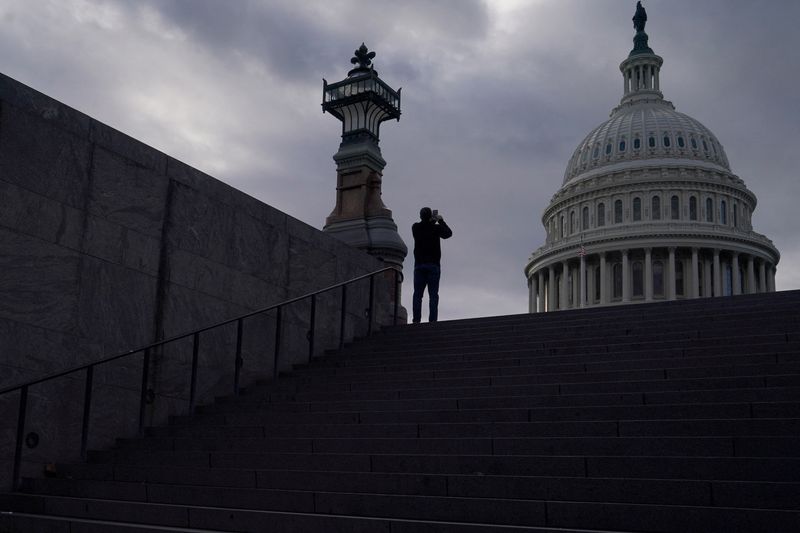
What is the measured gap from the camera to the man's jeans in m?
14.4

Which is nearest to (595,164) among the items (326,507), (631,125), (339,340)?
(631,125)

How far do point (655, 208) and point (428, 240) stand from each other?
8395cm

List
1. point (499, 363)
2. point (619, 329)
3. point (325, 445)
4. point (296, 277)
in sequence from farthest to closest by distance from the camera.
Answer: point (296, 277) → point (619, 329) → point (499, 363) → point (325, 445)

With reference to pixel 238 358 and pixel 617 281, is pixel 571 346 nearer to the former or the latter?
pixel 238 358

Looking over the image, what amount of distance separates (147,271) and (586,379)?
514cm

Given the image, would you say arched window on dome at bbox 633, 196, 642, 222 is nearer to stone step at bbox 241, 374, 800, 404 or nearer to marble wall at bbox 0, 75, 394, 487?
marble wall at bbox 0, 75, 394, 487

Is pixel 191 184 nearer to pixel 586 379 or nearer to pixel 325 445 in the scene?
pixel 325 445

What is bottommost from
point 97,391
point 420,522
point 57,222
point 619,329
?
point 420,522

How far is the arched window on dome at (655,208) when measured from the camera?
3664 inches

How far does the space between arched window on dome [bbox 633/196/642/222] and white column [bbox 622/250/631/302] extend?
185 inches

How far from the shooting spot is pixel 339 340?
13.5m

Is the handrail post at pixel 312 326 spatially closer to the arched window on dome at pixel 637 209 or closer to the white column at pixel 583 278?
the white column at pixel 583 278

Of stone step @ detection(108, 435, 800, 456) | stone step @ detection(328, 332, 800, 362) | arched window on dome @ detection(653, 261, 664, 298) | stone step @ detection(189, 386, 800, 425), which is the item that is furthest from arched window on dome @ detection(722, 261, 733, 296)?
stone step @ detection(108, 435, 800, 456)

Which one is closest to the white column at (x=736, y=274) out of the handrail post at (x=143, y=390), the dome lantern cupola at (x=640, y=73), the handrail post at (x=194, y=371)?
the dome lantern cupola at (x=640, y=73)
